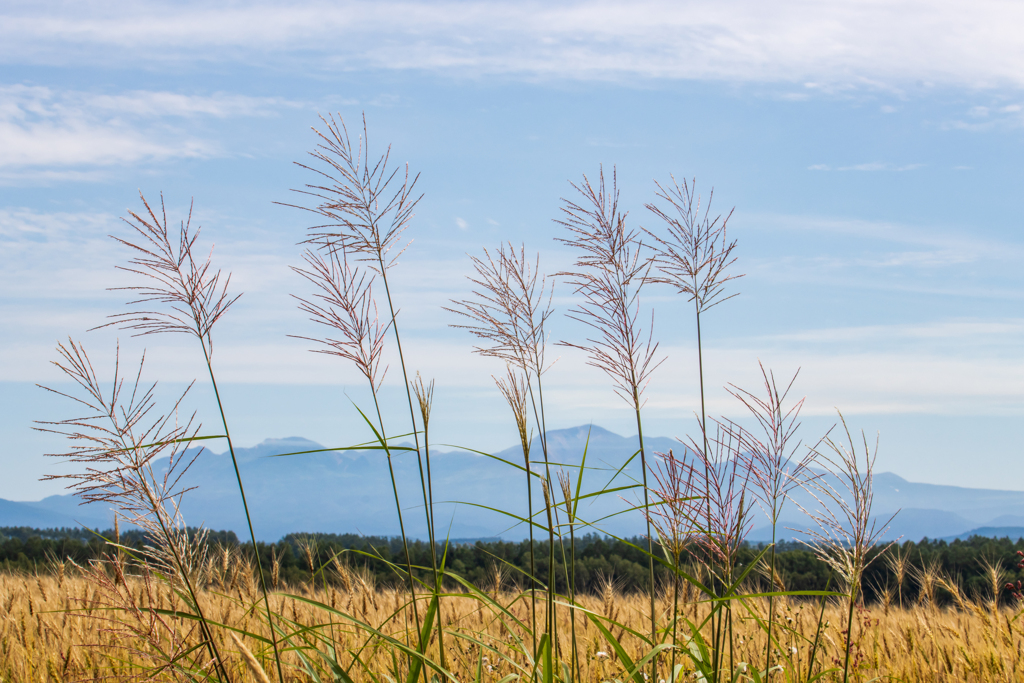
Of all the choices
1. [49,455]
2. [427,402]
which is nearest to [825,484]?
[427,402]

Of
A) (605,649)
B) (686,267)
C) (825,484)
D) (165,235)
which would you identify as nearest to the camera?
(165,235)

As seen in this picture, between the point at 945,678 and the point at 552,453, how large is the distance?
256 cm

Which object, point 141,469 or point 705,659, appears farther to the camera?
point 705,659

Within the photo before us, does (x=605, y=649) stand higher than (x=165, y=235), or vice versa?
(x=165, y=235)

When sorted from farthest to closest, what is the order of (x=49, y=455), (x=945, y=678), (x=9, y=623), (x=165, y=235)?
(x=9, y=623), (x=945, y=678), (x=165, y=235), (x=49, y=455)

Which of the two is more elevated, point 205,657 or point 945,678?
point 205,657

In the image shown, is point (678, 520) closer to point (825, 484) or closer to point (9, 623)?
point (825, 484)

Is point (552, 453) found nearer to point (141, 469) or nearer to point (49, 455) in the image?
Result: point (141, 469)

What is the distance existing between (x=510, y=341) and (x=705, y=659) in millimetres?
1494

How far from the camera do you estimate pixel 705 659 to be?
260cm

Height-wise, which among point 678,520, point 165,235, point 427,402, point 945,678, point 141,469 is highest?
point 165,235

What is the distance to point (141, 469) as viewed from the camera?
2.23m

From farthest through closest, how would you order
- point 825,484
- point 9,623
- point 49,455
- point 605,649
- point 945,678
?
point 9,623, point 605,649, point 945,678, point 825,484, point 49,455

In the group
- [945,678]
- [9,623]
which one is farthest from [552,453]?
[9,623]
